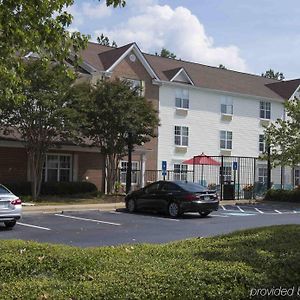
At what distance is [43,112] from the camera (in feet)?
78.9

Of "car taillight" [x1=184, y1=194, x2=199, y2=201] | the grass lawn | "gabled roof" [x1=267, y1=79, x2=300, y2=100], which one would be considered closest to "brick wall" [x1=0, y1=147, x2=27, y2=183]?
"car taillight" [x1=184, y1=194, x2=199, y2=201]

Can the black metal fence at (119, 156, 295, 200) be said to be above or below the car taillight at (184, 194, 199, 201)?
above

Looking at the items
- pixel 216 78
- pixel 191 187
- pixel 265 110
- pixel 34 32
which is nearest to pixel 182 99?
pixel 216 78

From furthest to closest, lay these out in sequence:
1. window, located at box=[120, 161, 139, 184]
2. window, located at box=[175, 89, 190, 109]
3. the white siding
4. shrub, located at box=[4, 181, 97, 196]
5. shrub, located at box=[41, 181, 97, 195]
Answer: window, located at box=[175, 89, 190, 109] → the white siding → window, located at box=[120, 161, 139, 184] → shrub, located at box=[41, 181, 97, 195] → shrub, located at box=[4, 181, 97, 196]

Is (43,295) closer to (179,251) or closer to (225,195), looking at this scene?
(179,251)

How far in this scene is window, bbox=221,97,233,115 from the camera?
41938mm

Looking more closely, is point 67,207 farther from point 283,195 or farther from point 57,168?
point 283,195

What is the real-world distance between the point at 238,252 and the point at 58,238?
28.5ft

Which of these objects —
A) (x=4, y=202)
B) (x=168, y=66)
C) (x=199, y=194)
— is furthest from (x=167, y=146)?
(x=4, y=202)

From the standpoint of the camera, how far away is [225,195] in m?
30.0

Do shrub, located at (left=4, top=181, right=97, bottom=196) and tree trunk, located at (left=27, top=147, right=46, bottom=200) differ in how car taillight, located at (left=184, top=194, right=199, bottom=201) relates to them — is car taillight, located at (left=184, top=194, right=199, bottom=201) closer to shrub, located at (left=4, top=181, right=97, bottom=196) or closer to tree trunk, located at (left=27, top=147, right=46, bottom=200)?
tree trunk, located at (left=27, top=147, right=46, bottom=200)

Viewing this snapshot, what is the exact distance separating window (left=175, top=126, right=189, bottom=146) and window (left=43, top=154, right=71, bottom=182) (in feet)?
34.7

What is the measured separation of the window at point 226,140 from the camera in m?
41.8

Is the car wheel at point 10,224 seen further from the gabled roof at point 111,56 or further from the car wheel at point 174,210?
the gabled roof at point 111,56
